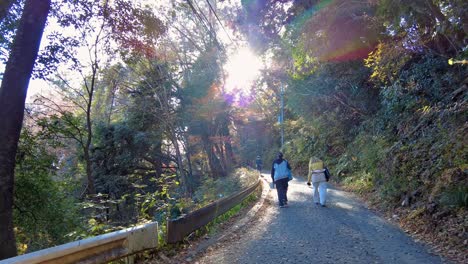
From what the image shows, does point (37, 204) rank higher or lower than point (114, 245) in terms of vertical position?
higher

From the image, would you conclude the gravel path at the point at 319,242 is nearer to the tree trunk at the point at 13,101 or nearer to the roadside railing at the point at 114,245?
the roadside railing at the point at 114,245

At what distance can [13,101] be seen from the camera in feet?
18.0

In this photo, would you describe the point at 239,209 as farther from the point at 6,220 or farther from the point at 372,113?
the point at 372,113

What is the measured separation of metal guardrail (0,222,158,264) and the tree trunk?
6.62ft

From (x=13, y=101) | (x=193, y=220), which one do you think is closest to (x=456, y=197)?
(x=193, y=220)

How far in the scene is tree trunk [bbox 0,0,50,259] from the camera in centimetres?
532

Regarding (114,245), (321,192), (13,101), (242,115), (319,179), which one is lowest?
(114,245)

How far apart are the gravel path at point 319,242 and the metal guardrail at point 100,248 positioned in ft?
3.41

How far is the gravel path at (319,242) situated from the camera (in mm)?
5406

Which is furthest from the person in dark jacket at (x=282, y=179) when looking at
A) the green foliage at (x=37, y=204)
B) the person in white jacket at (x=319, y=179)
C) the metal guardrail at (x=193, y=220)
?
the green foliage at (x=37, y=204)

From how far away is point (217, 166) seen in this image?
97.2 feet

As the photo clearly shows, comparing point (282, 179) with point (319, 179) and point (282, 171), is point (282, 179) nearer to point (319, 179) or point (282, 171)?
point (282, 171)

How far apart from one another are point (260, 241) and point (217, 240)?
2.94 ft

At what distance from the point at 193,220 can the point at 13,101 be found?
3848mm
